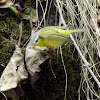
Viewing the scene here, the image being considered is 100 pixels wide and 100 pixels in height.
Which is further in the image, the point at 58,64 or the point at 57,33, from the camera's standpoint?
the point at 58,64

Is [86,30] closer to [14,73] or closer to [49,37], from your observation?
[49,37]

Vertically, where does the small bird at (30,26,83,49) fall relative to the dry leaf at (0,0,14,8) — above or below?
below

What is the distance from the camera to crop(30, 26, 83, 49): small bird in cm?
117

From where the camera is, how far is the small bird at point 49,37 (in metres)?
1.17

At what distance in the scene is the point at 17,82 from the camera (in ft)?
3.92

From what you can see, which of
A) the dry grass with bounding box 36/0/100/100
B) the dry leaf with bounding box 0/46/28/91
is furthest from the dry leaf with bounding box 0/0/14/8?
the dry leaf with bounding box 0/46/28/91

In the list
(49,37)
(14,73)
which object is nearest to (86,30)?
(49,37)

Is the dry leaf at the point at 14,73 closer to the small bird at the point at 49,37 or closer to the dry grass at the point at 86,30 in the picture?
the small bird at the point at 49,37

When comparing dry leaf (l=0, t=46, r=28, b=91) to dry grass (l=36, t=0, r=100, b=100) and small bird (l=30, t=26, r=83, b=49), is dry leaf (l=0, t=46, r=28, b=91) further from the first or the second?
dry grass (l=36, t=0, r=100, b=100)

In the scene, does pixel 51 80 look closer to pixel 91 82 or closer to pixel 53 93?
pixel 53 93

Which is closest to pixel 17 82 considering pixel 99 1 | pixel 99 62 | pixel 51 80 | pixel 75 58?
pixel 51 80

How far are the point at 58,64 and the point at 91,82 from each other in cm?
27

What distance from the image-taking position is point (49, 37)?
1.19 metres

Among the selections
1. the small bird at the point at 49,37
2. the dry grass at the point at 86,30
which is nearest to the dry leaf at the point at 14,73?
the small bird at the point at 49,37
